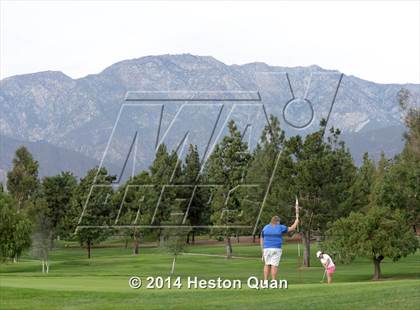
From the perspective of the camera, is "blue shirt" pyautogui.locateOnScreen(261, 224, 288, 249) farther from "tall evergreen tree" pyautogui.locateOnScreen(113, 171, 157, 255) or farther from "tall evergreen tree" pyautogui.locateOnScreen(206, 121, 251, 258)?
"tall evergreen tree" pyautogui.locateOnScreen(113, 171, 157, 255)

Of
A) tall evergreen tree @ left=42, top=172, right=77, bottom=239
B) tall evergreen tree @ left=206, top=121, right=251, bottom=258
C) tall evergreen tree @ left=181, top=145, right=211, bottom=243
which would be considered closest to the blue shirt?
tall evergreen tree @ left=206, top=121, right=251, bottom=258

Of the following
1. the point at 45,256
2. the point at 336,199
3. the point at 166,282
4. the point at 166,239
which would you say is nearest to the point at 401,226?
the point at 336,199

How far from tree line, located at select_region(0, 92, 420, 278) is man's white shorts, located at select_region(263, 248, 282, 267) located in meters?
25.0

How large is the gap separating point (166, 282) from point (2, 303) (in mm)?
8605

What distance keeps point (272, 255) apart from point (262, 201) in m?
42.8

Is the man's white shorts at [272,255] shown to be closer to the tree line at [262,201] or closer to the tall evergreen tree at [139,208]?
the tree line at [262,201]

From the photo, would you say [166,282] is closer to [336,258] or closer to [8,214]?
[336,258]

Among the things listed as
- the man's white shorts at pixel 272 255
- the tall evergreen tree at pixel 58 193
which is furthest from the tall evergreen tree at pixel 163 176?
the man's white shorts at pixel 272 255

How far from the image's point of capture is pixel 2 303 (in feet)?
58.9

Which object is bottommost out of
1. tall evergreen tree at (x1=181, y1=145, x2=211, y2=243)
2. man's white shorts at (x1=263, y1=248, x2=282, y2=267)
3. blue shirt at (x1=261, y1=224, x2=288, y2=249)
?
man's white shorts at (x1=263, y1=248, x2=282, y2=267)

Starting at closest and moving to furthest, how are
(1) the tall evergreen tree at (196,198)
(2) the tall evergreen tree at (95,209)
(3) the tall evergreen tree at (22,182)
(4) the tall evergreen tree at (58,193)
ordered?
(2) the tall evergreen tree at (95,209) < (1) the tall evergreen tree at (196,198) < (3) the tall evergreen tree at (22,182) < (4) the tall evergreen tree at (58,193)

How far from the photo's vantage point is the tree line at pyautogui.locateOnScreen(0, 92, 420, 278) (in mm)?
47938

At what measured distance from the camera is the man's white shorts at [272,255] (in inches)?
861

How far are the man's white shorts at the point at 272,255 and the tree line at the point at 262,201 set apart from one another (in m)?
25.0
